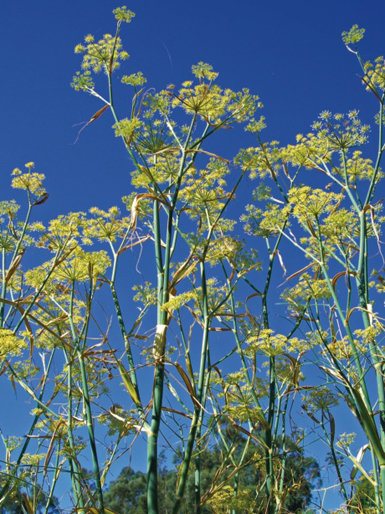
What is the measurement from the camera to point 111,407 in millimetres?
3414

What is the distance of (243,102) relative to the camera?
3.74 metres

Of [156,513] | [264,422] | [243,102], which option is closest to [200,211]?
[243,102]

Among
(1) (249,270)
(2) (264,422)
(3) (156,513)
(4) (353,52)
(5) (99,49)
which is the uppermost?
(4) (353,52)

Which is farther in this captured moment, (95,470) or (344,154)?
(344,154)

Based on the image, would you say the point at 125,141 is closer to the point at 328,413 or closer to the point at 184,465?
the point at 184,465

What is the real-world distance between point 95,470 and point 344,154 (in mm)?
3357

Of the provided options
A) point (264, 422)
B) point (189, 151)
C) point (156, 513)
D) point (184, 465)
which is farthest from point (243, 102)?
point (156, 513)

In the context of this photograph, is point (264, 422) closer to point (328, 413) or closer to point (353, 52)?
point (328, 413)

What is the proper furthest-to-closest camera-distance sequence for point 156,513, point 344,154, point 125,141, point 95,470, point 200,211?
point 344,154
point 200,211
point 125,141
point 95,470
point 156,513

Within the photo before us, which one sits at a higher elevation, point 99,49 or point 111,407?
point 99,49

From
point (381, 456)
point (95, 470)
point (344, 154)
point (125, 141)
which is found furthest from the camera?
point (344, 154)

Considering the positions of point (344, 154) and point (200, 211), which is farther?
point (344, 154)

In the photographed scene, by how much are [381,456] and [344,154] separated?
2598 millimetres

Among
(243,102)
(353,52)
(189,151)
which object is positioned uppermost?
(353,52)
